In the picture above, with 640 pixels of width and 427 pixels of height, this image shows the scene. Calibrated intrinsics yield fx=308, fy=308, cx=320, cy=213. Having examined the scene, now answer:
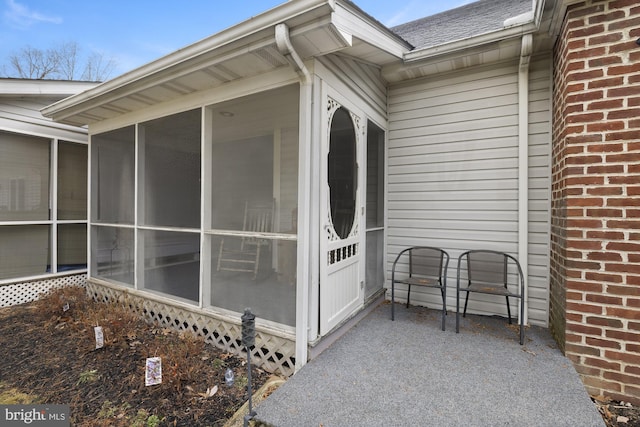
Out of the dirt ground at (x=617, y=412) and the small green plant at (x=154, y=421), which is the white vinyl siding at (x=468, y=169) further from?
the small green plant at (x=154, y=421)

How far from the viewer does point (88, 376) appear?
2570mm

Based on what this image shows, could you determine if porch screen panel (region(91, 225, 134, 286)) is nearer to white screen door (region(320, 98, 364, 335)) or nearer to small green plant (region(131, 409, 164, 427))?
small green plant (region(131, 409, 164, 427))

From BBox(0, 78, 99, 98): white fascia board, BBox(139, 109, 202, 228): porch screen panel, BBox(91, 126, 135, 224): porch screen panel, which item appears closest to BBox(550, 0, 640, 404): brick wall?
BBox(139, 109, 202, 228): porch screen panel

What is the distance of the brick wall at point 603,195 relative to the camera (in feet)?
6.90

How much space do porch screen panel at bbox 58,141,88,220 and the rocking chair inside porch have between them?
3.51 meters

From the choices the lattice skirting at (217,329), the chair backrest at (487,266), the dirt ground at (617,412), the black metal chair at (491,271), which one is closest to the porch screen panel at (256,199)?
the lattice skirting at (217,329)

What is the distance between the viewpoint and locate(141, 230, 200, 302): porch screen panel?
3.24m

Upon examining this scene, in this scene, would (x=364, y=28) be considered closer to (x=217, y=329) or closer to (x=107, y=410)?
(x=217, y=329)

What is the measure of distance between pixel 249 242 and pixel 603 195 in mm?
2752

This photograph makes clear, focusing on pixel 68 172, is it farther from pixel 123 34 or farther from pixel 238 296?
pixel 123 34

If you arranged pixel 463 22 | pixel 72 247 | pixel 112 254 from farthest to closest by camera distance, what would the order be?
pixel 72 247 < pixel 112 254 < pixel 463 22

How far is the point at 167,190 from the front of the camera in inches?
140

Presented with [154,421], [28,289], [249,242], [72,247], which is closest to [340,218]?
[249,242]

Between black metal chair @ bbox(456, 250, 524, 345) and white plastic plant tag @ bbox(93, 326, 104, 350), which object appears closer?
white plastic plant tag @ bbox(93, 326, 104, 350)
